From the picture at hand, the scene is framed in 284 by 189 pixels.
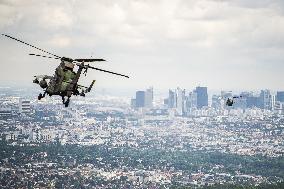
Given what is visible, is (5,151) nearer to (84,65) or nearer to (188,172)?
(188,172)

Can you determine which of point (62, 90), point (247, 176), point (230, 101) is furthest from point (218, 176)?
point (62, 90)

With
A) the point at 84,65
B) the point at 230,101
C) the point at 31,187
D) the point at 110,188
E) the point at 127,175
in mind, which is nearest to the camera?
the point at 84,65

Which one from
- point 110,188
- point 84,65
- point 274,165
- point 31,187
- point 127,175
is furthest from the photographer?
point 274,165

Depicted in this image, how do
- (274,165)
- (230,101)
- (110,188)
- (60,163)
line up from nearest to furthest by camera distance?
(230,101)
(110,188)
(60,163)
(274,165)

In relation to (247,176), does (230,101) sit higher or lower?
higher

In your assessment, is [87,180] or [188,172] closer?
[87,180]

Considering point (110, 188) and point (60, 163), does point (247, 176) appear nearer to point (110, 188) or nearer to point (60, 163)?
point (110, 188)

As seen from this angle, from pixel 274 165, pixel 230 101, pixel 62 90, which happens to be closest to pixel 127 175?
pixel 274 165

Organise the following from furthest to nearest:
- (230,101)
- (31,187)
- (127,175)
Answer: (127,175), (31,187), (230,101)

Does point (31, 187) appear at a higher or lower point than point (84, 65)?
lower
